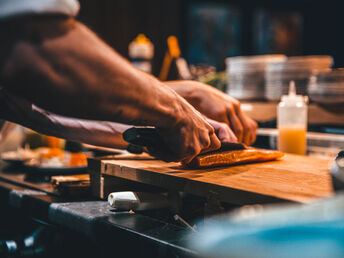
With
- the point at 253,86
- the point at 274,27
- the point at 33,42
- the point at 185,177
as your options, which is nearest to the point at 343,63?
the point at 274,27

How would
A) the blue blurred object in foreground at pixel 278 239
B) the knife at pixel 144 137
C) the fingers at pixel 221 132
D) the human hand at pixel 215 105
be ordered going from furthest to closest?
the human hand at pixel 215 105, the fingers at pixel 221 132, the knife at pixel 144 137, the blue blurred object in foreground at pixel 278 239

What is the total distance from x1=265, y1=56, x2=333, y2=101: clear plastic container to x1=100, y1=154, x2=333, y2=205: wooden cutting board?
732mm

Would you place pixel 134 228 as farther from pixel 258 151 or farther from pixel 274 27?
pixel 274 27

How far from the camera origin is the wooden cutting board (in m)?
1.10

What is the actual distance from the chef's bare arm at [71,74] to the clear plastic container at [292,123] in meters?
1.11

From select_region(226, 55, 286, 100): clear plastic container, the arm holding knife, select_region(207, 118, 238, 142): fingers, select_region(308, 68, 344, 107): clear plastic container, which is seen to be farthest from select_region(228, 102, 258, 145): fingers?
the arm holding knife

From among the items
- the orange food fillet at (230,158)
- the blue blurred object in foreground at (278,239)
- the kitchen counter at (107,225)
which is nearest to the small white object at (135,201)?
the kitchen counter at (107,225)

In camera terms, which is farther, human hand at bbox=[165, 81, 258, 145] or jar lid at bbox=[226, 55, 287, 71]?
jar lid at bbox=[226, 55, 287, 71]

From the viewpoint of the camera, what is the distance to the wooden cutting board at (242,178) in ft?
3.60

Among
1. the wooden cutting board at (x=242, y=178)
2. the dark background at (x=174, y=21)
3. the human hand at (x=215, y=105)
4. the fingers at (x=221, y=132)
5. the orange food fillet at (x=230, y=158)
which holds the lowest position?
the wooden cutting board at (x=242, y=178)

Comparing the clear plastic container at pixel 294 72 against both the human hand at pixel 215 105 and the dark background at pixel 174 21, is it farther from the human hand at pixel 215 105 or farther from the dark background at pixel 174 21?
the dark background at pixel 174 21

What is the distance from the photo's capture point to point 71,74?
0.89 metres

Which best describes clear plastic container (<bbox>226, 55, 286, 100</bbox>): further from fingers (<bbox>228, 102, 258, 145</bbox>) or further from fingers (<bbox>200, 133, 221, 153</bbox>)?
fingers (<bbox>200, 133, 221, 153</bbox>)

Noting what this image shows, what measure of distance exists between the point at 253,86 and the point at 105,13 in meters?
3.79
